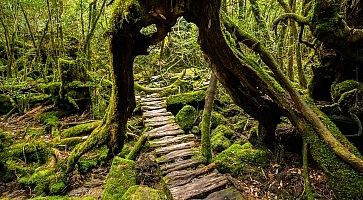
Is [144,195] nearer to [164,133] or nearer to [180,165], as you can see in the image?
[180,165]

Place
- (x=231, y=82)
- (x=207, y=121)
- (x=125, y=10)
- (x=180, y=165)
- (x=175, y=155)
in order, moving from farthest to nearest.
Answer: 1. (x=175, y=155)
2. (x=207, y=121)
3. (x=180, y=165)
4. (x=231, y=82)
5. (x=125, y=10)

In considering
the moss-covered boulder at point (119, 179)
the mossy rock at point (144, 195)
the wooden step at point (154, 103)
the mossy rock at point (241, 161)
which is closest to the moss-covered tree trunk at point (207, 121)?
the mossy rock at point (241, 161)

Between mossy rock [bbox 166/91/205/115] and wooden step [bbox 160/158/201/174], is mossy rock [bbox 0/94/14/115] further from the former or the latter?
wooden step [bbox 160/158/201/174]

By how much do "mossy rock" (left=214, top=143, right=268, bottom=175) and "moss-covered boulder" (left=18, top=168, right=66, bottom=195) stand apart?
356 cm

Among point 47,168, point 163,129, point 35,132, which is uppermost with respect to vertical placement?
point 163,129

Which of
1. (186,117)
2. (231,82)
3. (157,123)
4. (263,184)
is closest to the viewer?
(231,82)

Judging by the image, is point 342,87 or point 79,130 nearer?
point 342,87

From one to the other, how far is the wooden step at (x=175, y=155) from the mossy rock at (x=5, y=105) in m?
8.52

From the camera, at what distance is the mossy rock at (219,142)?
26.3 ft

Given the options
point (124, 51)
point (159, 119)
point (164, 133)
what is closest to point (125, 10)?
point (124, 51)

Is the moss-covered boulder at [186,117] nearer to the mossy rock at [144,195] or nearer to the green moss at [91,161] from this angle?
the green moss at [91,161]

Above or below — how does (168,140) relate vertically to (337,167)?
below

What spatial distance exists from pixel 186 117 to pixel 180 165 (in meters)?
3.55

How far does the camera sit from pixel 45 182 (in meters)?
7.38
